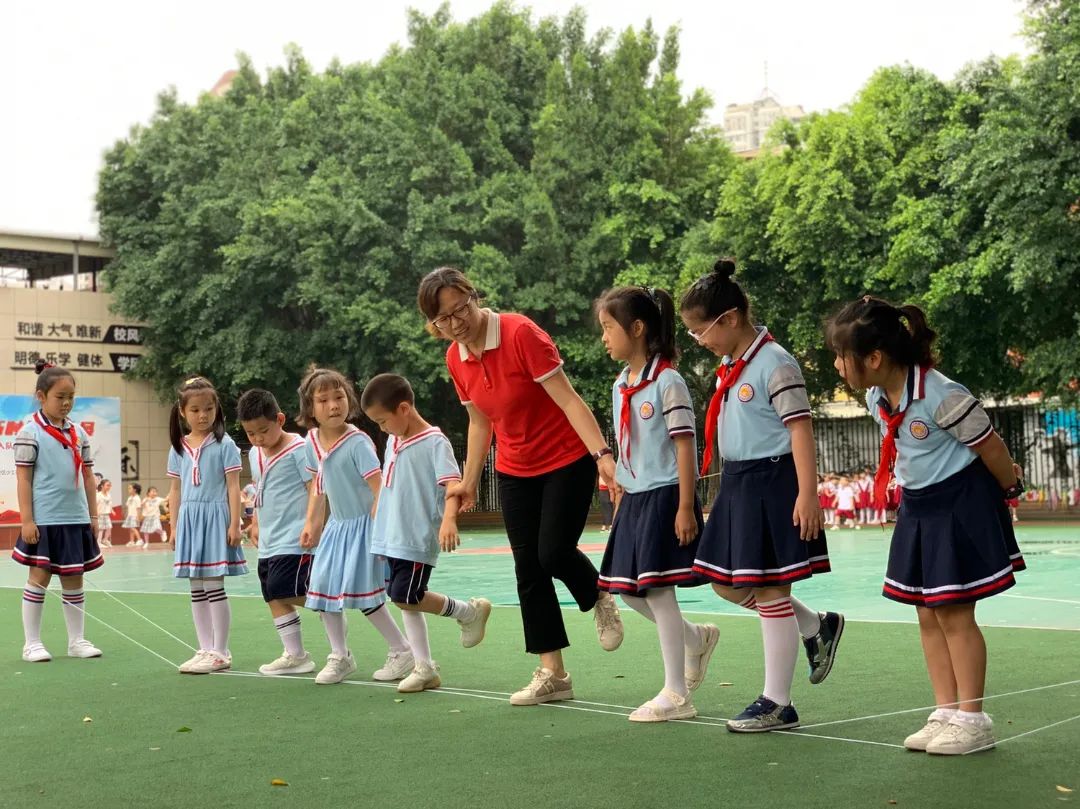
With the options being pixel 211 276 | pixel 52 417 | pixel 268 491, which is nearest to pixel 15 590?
pixel 52 417

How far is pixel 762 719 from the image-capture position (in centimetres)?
462

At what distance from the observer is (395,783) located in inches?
158

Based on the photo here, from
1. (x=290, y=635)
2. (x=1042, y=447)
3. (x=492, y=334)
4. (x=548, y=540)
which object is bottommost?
(x=290, y=635)

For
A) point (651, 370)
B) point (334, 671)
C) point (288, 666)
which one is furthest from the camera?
point (288, 666)

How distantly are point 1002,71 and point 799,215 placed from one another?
14.4ft

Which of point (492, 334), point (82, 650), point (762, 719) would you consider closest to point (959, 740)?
point (762, 719)

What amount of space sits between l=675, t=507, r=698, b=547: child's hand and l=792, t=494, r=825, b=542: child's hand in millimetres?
438

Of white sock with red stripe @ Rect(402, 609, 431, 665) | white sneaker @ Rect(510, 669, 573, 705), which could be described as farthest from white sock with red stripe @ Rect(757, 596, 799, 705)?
white sock with red stripe @ Rect(402, 609, 431, 665)

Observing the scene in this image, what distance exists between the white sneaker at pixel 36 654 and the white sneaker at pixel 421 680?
2624 mm

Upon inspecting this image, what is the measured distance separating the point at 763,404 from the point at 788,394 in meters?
0.11

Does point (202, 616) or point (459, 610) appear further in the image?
point (202, 616)

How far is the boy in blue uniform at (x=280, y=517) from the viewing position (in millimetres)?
6836

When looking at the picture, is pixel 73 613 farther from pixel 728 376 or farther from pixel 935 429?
pixel 935 429

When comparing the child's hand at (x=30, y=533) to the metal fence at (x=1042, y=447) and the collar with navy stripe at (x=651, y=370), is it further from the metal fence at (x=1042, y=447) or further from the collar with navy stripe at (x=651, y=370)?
the metal fence at (x=1042, y=447)
